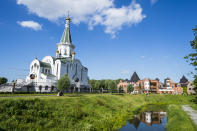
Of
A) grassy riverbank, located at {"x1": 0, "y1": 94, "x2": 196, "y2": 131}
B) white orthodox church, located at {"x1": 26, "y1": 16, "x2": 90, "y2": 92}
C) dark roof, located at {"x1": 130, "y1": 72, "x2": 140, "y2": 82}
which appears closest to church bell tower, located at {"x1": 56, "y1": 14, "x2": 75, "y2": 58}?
white orthodox church, located at {"x1": 26, "y1": 16, "x2": 90, "y2": 92}

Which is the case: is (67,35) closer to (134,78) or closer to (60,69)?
(60,69)

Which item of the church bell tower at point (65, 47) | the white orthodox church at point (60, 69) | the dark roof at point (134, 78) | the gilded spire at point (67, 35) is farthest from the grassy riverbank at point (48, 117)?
the dark roof at point (134, 78)

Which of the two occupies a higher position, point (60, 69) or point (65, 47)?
point (65, 47)

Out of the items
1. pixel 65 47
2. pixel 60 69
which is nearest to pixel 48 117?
pixel 60 69

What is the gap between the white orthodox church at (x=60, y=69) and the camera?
50.8 m

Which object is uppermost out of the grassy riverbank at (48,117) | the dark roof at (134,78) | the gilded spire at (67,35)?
the gilded spire at (67,35)

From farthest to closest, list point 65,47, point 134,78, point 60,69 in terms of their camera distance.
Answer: point 134,78, point 65,47, point 60,69

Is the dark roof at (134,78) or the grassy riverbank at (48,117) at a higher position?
the dark roof at (134,78)

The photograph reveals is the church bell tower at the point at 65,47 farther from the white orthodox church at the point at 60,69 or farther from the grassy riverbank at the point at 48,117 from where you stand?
the grassy riverbank at the point at 48,117

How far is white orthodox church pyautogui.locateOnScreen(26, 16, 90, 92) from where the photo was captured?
50794 millimetres

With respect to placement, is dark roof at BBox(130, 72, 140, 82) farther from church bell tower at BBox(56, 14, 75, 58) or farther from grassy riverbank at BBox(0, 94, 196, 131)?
grassy riverbank at BBox(0, 94, 196, 131)

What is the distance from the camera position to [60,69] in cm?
5691

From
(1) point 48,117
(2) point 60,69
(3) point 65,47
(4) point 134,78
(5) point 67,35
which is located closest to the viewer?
(1) point 48,117

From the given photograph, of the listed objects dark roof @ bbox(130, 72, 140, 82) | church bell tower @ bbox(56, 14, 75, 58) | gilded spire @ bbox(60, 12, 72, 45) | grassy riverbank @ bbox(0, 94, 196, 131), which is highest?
gilded spire @ bbox(60, 12, 72, 45)
